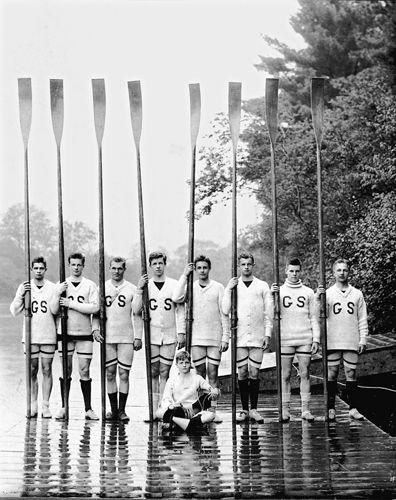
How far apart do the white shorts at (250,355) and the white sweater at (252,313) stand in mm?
83

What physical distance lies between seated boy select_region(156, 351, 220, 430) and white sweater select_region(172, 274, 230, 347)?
16.2 inches

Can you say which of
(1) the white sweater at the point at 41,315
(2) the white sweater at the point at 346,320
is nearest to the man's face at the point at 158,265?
(1) the white sweater at the point at 41,315

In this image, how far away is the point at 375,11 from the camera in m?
27.0

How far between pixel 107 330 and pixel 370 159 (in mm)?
10087

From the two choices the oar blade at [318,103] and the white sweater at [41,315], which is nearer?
the white sweater at [41,315]

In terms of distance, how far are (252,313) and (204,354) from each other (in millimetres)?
603

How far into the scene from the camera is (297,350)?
8609 mm

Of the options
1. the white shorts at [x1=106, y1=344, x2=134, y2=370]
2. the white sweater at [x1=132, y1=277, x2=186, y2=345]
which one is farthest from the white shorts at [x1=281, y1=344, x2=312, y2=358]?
the white shorts at [x1=106, y1=344, x2=134, y2=370]

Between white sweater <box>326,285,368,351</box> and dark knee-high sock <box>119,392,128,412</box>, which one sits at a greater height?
white sweater <box>326,285,368,351</box>

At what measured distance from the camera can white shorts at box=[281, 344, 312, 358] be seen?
856 cm

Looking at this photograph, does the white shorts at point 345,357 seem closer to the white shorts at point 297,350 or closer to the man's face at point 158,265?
the white shorts at point 297,350

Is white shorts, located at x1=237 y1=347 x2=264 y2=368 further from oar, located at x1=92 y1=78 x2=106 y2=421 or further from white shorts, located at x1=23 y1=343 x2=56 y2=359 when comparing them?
white shorts, located at x1=23 y1=343 x2=56 y2=359

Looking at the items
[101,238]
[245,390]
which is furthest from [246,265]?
[101,238]

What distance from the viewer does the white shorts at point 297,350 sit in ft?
28.1
